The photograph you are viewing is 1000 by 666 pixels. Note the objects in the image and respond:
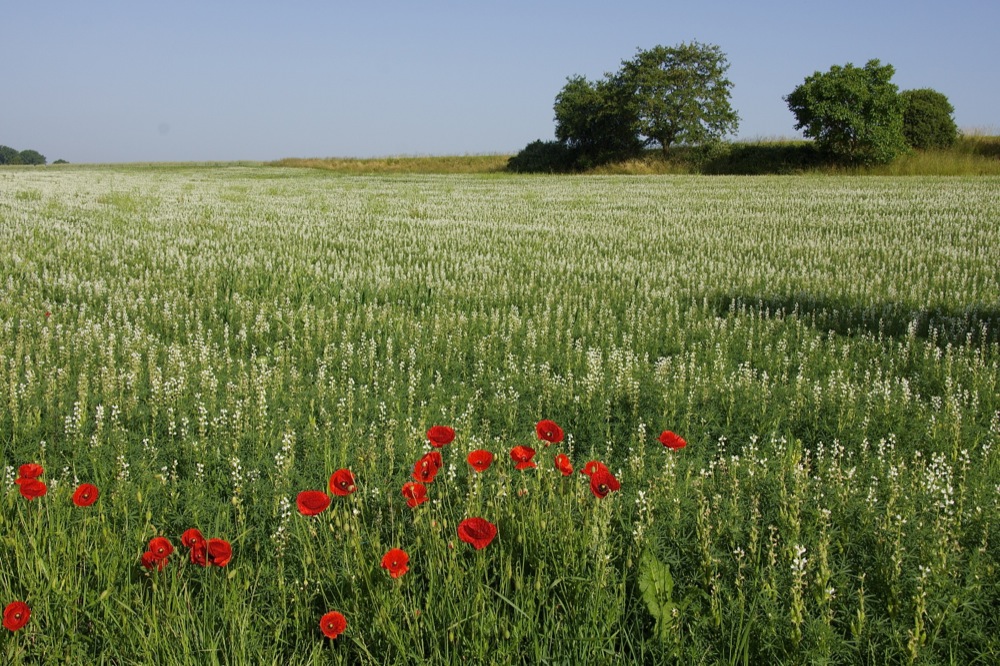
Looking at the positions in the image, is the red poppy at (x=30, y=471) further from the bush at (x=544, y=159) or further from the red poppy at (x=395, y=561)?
the bush at (x=544, y=159)

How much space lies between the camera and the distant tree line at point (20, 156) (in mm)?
171375

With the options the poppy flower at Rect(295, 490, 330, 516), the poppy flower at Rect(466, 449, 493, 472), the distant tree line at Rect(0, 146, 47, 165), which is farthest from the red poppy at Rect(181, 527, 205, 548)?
the distant tree line at Rect(0, 146, 47, 165)

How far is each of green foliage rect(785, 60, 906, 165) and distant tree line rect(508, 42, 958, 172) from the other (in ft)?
0.19

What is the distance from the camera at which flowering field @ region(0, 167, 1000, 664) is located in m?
2.69

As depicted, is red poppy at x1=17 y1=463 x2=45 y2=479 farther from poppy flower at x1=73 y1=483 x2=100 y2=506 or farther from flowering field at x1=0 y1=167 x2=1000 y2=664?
poppy flower at x1=73 y1=483 x2=100 y2=506

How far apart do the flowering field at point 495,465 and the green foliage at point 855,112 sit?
36.9 metres

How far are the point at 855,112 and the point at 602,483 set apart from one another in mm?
46950

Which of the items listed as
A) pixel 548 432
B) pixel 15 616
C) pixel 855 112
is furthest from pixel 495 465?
pixel 855 112

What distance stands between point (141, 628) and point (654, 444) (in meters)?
3.00

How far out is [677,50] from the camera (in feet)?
196

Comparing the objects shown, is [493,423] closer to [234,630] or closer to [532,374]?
[532,374]

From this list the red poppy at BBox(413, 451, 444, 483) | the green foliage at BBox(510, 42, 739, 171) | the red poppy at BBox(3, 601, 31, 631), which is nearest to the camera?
the red poppy at BBox(3, 601, 31, 631)

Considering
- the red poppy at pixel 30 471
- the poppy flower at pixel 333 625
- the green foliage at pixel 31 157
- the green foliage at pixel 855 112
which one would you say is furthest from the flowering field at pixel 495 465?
the green foliage at pixel 31 157

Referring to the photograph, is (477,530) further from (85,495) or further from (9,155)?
(9,155)
